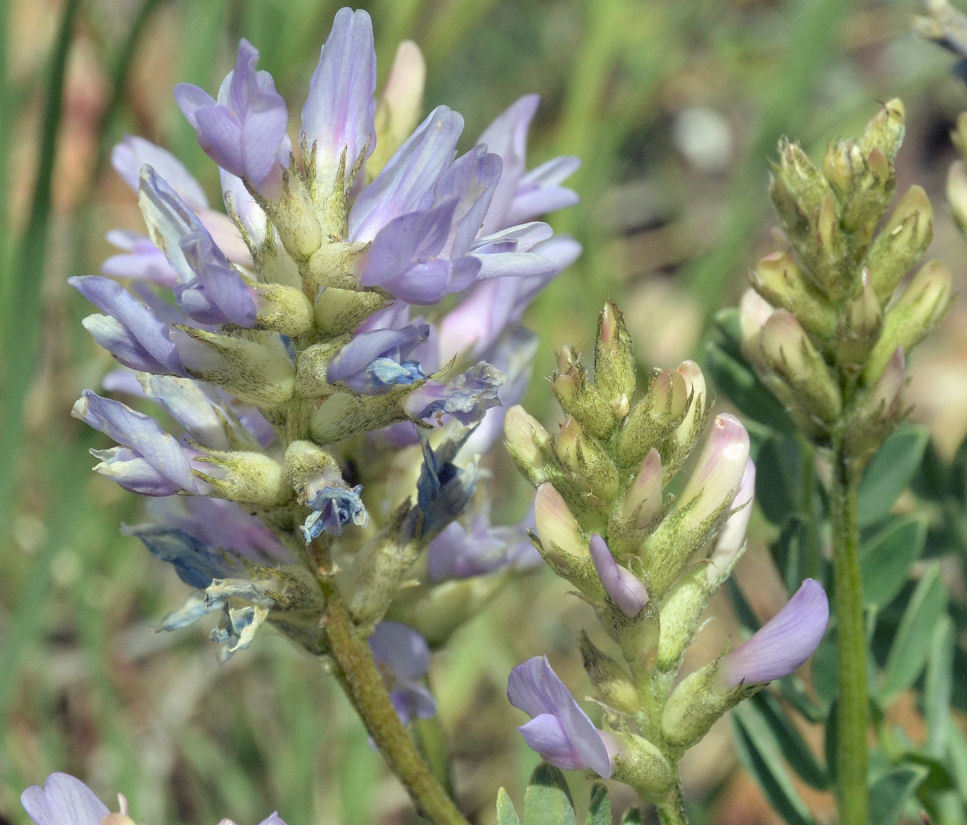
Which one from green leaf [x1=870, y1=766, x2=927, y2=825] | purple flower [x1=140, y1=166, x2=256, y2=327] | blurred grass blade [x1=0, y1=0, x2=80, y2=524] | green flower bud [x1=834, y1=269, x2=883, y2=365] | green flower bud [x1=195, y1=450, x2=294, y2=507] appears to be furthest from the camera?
blurred grass blade [x1=0, y1=0, x2=80, y2=524]

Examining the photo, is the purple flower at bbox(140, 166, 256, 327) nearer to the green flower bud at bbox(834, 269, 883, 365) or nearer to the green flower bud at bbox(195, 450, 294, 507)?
the green flower bud at bbox(195, 450, 294, 507)

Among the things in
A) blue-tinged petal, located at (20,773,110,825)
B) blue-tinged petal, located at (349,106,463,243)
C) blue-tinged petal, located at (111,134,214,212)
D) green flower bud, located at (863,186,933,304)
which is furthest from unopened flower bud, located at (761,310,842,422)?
blue-tinged petal, located at (20,773,110,825)

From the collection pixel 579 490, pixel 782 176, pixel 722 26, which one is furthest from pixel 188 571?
pixel 722 26

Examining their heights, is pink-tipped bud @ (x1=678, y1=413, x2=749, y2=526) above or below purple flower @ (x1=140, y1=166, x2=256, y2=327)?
below

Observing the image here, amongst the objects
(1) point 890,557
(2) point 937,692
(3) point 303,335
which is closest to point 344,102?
(3) point 303,335

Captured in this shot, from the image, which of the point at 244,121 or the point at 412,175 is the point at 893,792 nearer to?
the point at 412,175

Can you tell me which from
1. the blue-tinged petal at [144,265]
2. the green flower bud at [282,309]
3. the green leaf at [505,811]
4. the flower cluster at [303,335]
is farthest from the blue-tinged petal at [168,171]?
the green leaf at [505,811]
